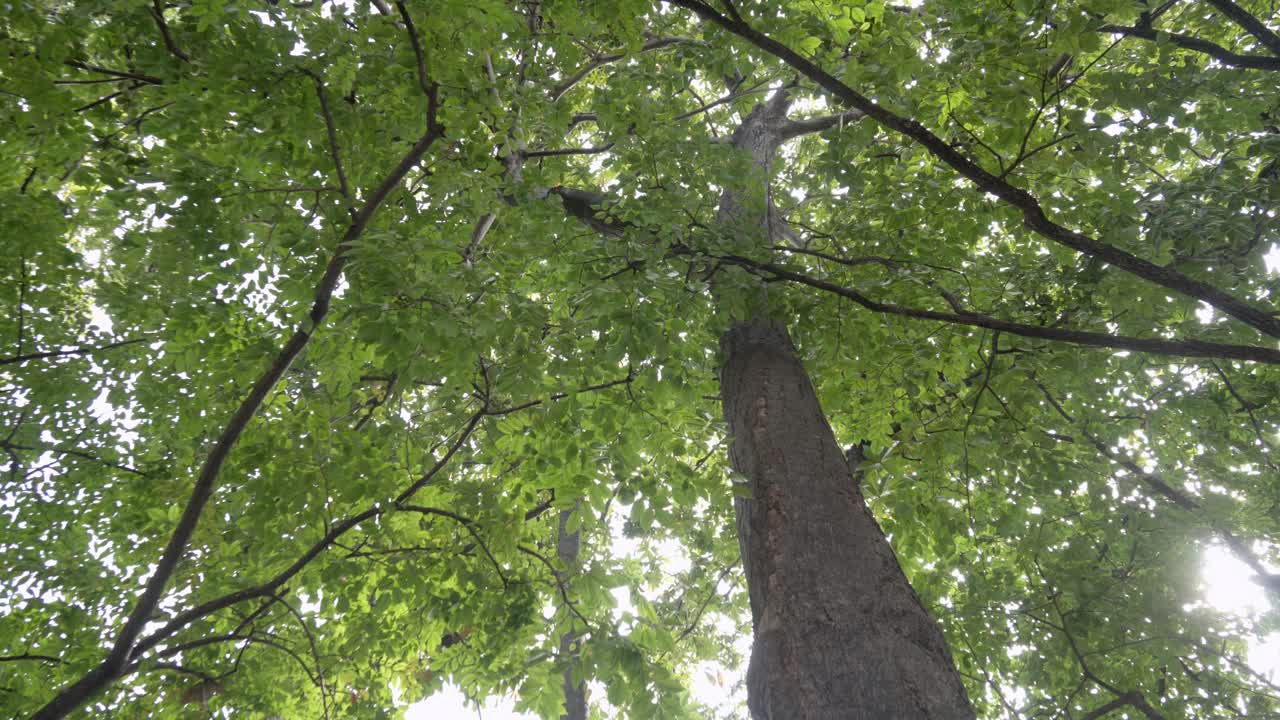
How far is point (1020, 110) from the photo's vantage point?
280 cm

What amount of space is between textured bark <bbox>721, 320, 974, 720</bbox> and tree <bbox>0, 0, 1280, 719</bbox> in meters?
0.02

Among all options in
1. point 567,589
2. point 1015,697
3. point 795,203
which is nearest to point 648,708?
point 567,589

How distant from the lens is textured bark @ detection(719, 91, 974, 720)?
2.14 meters

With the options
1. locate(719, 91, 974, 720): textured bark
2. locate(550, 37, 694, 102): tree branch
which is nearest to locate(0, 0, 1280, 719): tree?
locate(719, 91, 974, 720): textured bark

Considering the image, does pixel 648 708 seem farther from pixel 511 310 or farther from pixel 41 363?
pixel 41 363

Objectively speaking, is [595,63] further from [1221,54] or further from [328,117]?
[1221,54]

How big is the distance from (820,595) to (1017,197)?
1.81 m

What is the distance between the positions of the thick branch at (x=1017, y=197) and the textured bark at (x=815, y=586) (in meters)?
1.42

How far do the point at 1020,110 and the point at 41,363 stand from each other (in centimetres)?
655

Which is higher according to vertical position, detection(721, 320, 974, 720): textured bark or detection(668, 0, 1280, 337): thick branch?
detection(668, 0, 1280, 337): thick branch

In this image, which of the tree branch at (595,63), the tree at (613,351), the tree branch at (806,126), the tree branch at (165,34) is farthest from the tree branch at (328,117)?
the tree branch at (806,126)

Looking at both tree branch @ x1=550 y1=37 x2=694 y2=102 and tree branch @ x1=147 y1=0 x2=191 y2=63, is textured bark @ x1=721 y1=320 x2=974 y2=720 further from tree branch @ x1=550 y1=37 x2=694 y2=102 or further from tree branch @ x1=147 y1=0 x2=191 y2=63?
tree branch @ x1=550 y1=37 x2=694 y2=102

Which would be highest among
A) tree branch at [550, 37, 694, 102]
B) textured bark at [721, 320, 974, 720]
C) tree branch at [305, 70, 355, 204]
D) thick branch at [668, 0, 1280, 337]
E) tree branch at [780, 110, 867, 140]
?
tree branch at [550, 37, 694, 102]

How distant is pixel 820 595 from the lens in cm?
247
